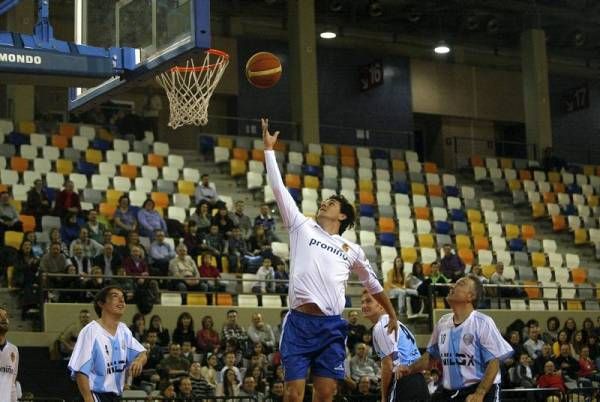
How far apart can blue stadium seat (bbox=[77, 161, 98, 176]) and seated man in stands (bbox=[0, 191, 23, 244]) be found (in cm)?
325

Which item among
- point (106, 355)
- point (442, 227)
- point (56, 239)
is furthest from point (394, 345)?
point (442, 227)

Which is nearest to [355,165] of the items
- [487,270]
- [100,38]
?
[487,270]

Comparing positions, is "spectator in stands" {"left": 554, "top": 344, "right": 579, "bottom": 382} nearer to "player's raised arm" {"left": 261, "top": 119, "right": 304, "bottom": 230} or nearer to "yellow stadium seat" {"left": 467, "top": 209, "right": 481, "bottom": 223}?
"yellow stadium seat" {"left": 467, "top": 209, "right": 481, "bottom": 223}

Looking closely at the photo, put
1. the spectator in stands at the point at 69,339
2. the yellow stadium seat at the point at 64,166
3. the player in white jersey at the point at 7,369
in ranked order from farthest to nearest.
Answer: the yellow stadium seat at the point at 64,166 → the spectator in stands at the point at 69,339 → the player in white jersey at the point at 7,369

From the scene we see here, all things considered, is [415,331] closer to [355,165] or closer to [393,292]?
[393,292]

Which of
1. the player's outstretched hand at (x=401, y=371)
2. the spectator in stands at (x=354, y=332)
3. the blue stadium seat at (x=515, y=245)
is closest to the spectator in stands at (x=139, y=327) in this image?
the spectator in stands at (x=354, y=332)

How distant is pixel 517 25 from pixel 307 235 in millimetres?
25001

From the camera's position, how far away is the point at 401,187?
25656 millimetres

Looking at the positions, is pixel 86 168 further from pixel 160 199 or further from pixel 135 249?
pixel 135 249

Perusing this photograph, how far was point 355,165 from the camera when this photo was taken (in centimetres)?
2633

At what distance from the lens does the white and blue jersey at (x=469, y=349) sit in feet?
26.6

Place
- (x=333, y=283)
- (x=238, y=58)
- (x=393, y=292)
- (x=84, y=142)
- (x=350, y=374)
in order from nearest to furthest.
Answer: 1. (x=333, y=283)
2. (x=350, y=374)
3. (x=393, y=292)
4. (x=84, y=142)
5. (x=238, y=58)

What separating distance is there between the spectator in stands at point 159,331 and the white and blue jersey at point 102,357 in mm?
7960

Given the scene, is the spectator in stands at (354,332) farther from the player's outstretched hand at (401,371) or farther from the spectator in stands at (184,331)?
the player's outstretched hand at (401,371)
